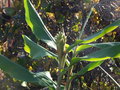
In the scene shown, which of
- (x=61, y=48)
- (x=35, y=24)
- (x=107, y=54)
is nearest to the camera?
(x=107, y=54)

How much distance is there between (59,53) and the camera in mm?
1460

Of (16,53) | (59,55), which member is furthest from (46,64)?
(59,55)

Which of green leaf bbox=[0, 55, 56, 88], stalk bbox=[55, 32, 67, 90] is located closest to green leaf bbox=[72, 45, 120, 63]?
stalk bbox=[55, 32, 67, 90]

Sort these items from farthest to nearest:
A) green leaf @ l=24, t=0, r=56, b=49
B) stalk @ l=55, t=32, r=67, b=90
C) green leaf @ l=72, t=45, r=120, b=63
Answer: green leaf @ l=24, t=0, r=56, b=49 → stalk @ l=55, t=32, r=67, b=90 → green leaf @ l=72, t=45, r=120, b=63

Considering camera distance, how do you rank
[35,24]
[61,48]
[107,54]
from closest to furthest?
[107,54]
[61,48]
[35,24]

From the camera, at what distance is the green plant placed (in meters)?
1.31

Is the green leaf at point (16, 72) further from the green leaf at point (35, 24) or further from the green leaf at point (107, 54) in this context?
the green leaf at point (107, 54)

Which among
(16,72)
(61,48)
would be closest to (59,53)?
(61,48)

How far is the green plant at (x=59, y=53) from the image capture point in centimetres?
131

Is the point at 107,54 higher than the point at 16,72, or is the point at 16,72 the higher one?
the point at 107,54

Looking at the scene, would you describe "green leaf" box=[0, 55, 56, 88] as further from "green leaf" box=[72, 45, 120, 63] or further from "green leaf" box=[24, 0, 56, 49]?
"green leaf" box=[72, 45, 120, 63]

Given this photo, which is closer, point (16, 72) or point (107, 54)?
point (107, 54)

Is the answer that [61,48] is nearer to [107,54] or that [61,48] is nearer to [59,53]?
[59,53]

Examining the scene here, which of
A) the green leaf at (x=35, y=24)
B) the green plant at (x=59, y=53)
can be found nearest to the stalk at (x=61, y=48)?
the green plant at (x=59, y=53)
